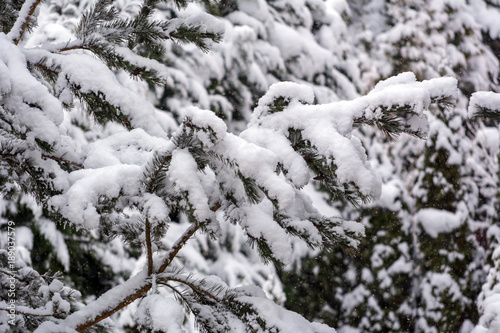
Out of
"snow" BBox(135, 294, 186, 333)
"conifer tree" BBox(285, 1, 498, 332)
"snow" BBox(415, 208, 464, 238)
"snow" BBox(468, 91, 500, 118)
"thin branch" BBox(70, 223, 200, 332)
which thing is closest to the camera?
"snow" BBox(135, 294, 186, 333)

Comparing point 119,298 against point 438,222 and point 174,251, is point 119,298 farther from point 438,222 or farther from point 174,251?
point 438,222

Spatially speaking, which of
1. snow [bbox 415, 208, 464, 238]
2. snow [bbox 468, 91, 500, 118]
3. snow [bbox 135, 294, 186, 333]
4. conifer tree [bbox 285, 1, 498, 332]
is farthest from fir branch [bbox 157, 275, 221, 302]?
snow [bbox 415, 208, 464, 238]

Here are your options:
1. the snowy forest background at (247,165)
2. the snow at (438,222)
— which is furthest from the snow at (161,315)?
the snow at (438,222)

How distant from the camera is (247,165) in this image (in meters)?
0.73

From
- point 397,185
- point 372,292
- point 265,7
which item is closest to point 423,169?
point 397,185

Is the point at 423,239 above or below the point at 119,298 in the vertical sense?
below

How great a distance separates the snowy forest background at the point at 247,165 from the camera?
31.0 inches

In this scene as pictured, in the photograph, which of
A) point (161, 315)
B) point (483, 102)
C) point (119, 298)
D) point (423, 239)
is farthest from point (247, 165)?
point (423, 239)

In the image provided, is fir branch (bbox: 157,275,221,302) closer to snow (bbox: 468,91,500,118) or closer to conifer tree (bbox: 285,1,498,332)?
snow (bbox: 468,91,500,118)

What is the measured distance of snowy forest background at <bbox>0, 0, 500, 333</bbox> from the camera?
787 mm

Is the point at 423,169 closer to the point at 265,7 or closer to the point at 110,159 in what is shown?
the point at 265,7

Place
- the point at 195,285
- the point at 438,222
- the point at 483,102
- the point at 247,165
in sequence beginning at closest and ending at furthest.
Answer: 1. the point at 247,165
2. the point at 195,285
3. the point at 483,102
4. the point at 438,222

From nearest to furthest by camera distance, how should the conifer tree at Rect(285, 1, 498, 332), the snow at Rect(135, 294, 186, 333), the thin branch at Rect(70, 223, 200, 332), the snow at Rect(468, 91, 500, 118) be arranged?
1. the snow at Rect(135, 294, 186, 333)
2. the thin branch at Rect(70, 223, 200, 332)
3. the snow at Rect(468, 91, 500, 118)
4. the conifer tree at Rect(285, 1, 498, 332)

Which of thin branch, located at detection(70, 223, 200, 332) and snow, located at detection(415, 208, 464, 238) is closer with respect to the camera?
thin branch, located at detection(70, 223, 200, 332)
